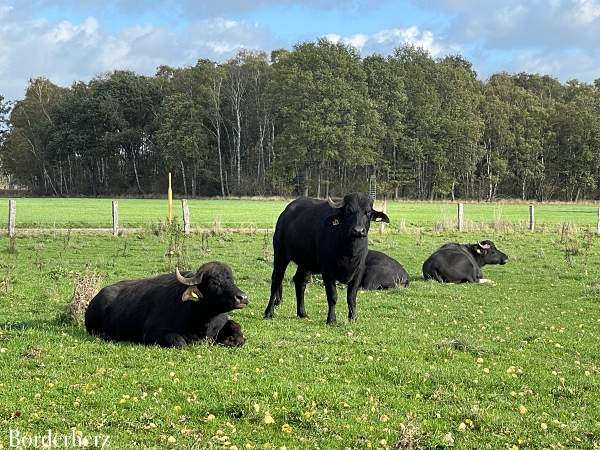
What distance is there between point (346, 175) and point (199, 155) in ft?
66.9

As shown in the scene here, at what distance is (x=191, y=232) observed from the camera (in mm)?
34000

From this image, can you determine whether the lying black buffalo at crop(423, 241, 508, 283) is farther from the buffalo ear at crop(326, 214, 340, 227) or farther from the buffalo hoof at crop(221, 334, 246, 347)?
the buffalo hoof at crop(221, 334, 246, 347)

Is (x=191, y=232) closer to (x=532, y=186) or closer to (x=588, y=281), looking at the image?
(x=588, y=281)

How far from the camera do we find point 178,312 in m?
10.7

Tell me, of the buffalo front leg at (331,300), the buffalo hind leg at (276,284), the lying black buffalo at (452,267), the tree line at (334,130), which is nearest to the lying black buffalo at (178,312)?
the buffalo front leg at (331,300)

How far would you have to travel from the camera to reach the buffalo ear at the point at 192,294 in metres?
10.3

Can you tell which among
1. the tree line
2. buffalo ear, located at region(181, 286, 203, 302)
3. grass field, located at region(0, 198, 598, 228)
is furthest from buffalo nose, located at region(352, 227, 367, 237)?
the tree line

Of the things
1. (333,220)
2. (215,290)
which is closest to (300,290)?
(333,220)

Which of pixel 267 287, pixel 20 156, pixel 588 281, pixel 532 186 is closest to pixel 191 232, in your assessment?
pixel 267 287

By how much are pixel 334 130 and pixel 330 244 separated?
234 feet

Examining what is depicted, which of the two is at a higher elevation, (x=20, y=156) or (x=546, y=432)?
(x=20, y=156)

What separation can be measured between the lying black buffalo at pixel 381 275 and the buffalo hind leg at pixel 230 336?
7832 millimetres

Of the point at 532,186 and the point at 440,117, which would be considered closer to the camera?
the point at 440,117

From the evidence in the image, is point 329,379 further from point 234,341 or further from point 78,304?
point 78,304
